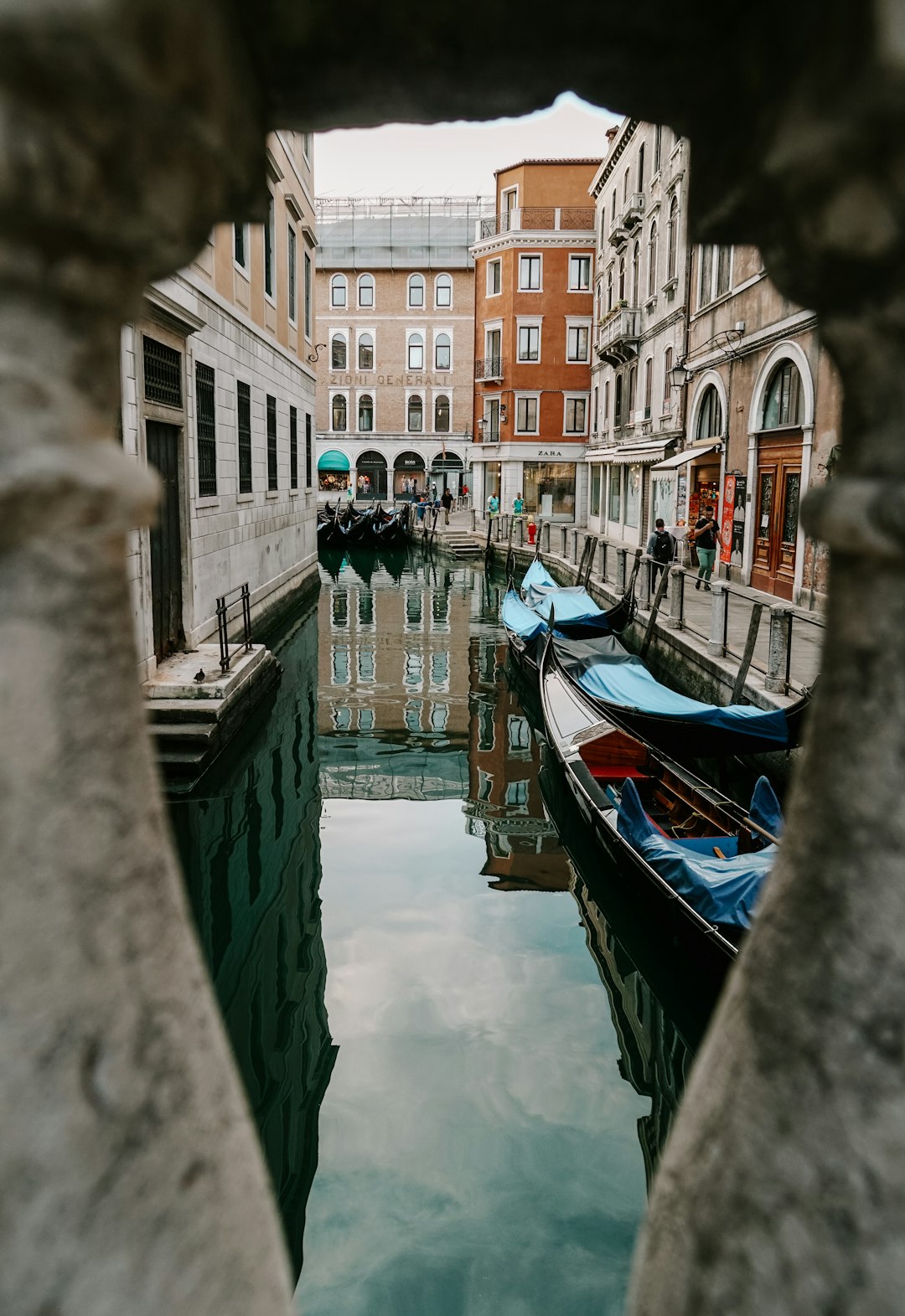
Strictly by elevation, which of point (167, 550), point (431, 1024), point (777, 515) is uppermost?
point (777, 515)

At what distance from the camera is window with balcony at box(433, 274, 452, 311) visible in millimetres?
37875

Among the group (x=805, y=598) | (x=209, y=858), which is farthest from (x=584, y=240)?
(x=209, y=858)

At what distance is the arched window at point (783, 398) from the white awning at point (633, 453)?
5.50 m

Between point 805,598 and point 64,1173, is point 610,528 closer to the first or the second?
point 805,598

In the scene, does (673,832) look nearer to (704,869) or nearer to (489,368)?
(704,869)

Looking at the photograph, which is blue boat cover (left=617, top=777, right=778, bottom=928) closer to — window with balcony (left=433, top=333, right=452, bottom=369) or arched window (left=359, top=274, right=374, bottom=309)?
window with balcony (left=433, top=333, right=452, bottom=369)

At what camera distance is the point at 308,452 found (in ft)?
66.2

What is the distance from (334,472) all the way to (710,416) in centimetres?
2461

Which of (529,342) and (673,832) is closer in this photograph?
(673,832)

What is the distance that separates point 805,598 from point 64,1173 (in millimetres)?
11684

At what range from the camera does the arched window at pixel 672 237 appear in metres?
18.3

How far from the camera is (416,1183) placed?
3.61 meters

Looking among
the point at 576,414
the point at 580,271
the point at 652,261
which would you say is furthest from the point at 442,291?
the point at 652,261

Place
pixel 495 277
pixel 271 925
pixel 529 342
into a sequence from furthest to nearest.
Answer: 1. pixel 495 277
2. pixel 529 342
3. pixel 271 925
